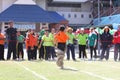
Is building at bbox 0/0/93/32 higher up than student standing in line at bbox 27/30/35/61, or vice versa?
building at bbox 0/0/93/32

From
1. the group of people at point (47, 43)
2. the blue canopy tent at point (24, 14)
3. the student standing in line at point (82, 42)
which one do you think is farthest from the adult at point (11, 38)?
the blue canopy tent at point (24, 14)

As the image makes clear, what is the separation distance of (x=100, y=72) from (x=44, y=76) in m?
2.53

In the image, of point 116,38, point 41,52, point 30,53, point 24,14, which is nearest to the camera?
point 116,38

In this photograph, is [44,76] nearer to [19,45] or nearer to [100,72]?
[100,72]

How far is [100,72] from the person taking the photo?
53.3 ft

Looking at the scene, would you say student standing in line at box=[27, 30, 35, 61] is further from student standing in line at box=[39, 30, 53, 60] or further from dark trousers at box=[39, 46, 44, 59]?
student standing in line at box=[39, 30, 53, 60]

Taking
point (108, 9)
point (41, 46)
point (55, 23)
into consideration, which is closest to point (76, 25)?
point (108, 9)

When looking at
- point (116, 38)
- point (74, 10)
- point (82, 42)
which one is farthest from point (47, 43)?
point (74, 10)

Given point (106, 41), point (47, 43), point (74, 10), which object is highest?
point (74, 10)

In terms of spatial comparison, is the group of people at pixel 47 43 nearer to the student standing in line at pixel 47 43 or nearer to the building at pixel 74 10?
the student standing in line at pixel 47 43

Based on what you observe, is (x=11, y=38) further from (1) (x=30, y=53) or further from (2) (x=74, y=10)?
(2) (x=74, y=10)

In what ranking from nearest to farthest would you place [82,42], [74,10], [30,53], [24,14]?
[30,53] → [82,42] → [24,14] → [74,10]

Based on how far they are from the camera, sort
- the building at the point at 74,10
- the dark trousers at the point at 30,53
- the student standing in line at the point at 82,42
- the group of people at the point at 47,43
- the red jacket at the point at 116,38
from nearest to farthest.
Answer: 1. the group of people at the point at 47,43
2. the red jacket at the point at 116,38
3. the dark trousers at the point at 30,53
4. the student standing in line at the point at 82,42
5. the building at the point at 74,10

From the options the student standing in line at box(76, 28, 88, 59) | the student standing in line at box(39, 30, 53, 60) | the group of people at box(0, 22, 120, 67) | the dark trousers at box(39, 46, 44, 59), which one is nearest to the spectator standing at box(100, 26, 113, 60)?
the group of people at box(0, 22, 120, 67)
